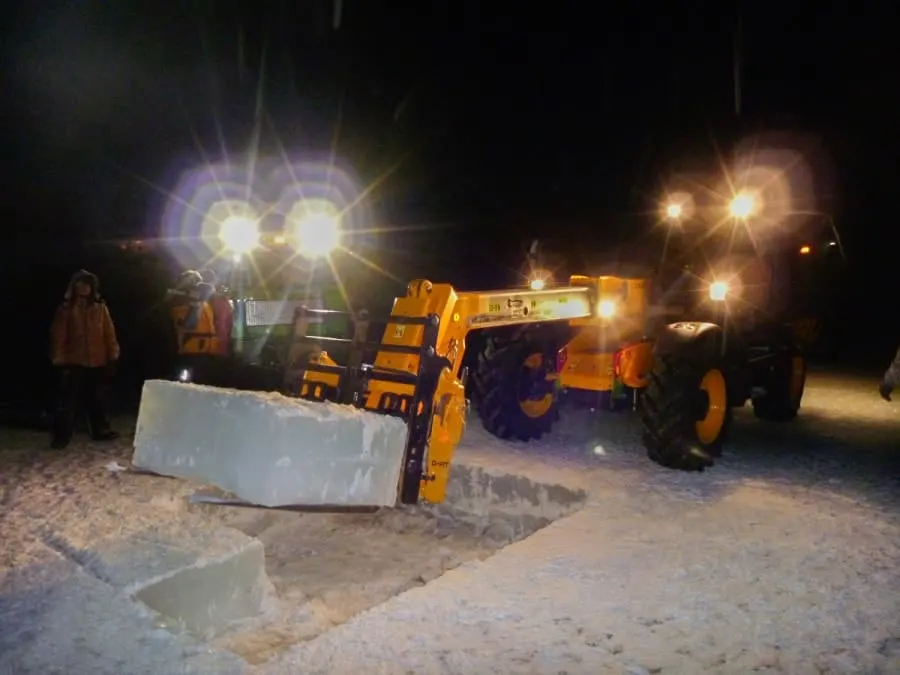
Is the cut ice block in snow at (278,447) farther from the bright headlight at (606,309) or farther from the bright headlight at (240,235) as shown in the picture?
the bright headlight at (240,235)

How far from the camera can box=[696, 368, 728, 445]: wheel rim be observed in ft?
28.2

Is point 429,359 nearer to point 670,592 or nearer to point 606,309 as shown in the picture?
point 670,592

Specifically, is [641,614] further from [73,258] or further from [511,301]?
[73,258]

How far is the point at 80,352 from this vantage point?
27.5 feet

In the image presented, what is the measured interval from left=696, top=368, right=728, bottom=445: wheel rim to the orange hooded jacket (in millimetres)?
6425

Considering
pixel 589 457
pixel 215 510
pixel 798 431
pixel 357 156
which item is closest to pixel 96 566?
pixel 215 510

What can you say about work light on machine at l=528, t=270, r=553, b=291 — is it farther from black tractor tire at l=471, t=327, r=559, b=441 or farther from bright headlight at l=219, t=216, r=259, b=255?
bright headlight at l=219, t=216, r=259, b=255

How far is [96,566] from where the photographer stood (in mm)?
4852

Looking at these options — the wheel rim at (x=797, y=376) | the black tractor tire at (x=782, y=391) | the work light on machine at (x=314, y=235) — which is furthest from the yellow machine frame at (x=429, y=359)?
the wheel rim at (x=797, y=376)

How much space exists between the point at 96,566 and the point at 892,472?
717 centimetres

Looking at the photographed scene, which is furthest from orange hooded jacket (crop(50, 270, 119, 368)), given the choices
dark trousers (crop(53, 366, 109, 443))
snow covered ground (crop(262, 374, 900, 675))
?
snow covered ground (crop(262, 374, 900, 675))

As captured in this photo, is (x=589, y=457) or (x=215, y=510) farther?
(x=589, y=457)

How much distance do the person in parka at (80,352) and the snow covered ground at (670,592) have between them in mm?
4491

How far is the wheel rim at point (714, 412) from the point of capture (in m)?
8.59
